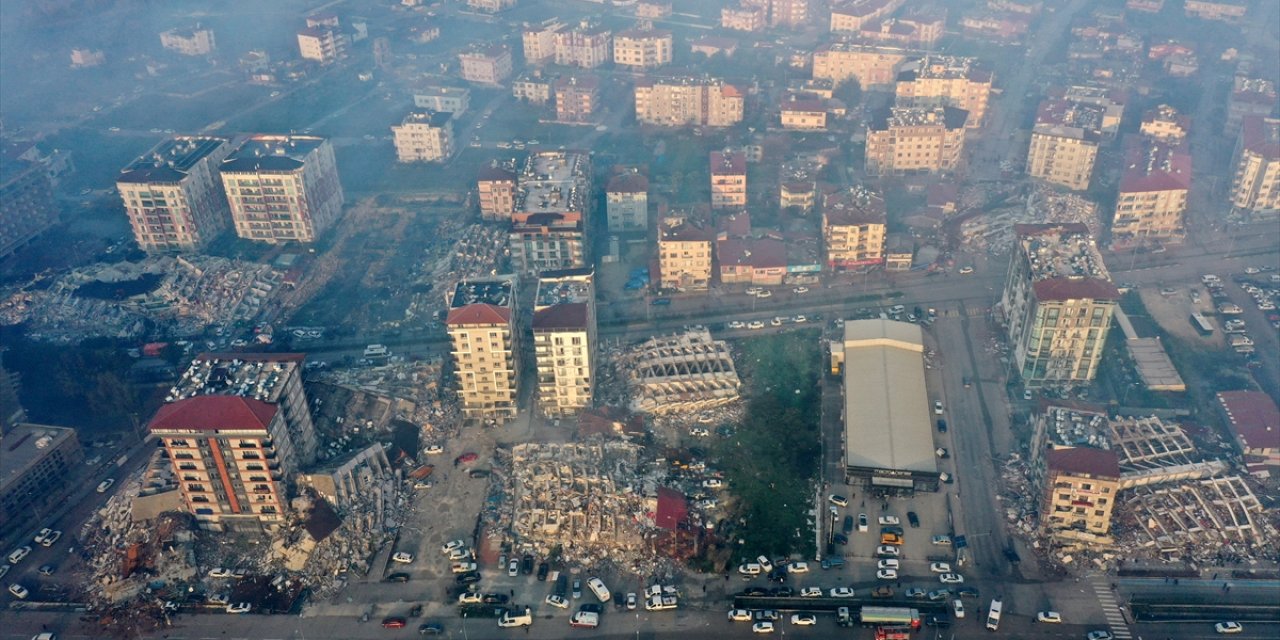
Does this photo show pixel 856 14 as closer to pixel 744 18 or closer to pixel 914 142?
pixel 744 18

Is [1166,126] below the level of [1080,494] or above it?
above

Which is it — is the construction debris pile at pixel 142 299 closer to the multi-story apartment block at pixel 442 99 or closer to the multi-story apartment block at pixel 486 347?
the multi-story apartment block at pixel 486 347

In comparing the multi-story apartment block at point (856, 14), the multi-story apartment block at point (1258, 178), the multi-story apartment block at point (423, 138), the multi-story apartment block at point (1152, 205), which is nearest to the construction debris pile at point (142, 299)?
the multi-story apartment block at point (423, 138)

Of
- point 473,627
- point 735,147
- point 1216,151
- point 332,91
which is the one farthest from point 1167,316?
point 332,91

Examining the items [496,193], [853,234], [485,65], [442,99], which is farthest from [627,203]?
[485,65]

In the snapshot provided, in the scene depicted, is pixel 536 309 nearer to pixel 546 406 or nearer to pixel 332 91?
pixel 546 406

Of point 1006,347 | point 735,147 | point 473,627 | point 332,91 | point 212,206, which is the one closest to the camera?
point 473,627
